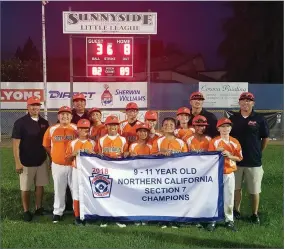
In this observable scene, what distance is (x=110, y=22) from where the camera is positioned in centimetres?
1206

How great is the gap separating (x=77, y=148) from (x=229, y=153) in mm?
2176

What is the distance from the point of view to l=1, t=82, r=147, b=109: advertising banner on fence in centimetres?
1700

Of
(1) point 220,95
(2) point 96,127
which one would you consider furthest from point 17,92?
(2) point 96,127

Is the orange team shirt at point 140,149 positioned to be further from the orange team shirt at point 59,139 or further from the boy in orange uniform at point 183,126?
the orange team shirt at point 59,139

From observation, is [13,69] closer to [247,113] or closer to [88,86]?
[88,86]

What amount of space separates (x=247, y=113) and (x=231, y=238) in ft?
6.38

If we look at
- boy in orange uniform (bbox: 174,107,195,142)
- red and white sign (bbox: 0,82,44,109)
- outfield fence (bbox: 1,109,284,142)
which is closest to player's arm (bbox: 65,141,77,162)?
boy in orange uniform (bbox: 174,107,195,142)

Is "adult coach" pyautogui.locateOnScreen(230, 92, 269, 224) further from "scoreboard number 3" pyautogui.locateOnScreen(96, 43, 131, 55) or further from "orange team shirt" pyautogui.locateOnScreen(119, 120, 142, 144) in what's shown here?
"scoreboard number 3" pyautogui.locateOnScreen(96, 43, 131, 55)

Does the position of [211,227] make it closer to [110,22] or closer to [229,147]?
[229,147]

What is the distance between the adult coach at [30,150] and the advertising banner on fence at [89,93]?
10.3 meters

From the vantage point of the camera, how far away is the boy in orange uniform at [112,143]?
5895mm

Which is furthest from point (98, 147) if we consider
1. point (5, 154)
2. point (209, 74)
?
point (209, 74)

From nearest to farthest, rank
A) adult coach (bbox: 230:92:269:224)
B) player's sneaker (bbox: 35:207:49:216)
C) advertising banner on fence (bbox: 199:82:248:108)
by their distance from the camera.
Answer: adult coach (bbox: 230:92:269:224) < player's sneaker (bbox: 35:207:49:216) < advertising banner on fence (bbox: 199:82:248:108)

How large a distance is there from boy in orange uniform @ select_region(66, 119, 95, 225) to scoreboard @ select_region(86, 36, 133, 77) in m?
6.36
